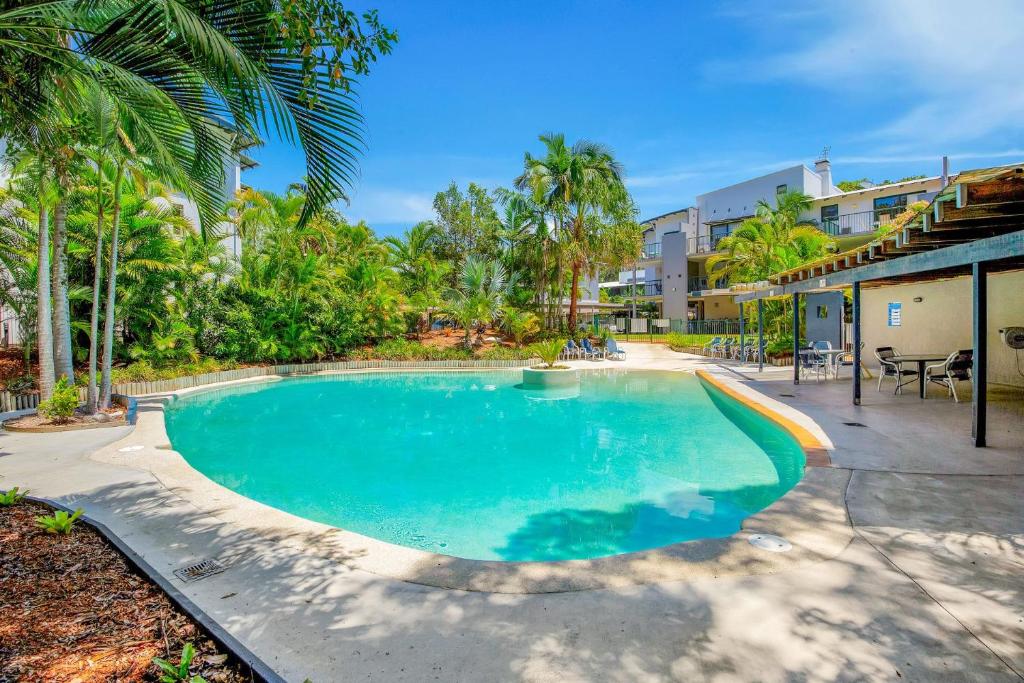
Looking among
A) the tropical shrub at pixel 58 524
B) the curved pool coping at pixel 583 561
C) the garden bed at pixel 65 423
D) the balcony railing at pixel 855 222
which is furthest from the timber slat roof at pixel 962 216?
the balcony railing at pixel 855 222

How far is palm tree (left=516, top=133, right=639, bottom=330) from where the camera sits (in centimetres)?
2206

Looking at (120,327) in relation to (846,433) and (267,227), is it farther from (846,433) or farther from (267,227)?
(846,433)

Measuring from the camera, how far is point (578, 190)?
22047 mm

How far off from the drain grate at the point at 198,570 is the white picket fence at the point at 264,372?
30.4 ft

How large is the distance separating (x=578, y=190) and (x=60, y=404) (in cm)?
A: 1867

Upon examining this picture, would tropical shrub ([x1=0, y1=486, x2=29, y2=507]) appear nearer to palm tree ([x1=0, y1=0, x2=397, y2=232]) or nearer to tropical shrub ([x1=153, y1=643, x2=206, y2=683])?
palm tree ([x1=0, y1=0, x2=397, y2=232])

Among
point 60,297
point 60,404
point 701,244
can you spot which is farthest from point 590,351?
point 701,244

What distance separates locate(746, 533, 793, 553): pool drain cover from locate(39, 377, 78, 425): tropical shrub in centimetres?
1038

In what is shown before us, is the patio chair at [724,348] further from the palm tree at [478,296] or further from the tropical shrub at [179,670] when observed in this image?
the tropical shrub at [179,670]

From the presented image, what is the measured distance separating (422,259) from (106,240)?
1496cm

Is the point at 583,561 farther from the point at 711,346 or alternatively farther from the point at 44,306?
the point at 711,346

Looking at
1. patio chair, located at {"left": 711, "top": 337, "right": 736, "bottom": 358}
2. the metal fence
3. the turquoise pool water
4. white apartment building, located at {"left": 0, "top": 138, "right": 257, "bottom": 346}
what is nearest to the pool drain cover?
the turquoise pool water

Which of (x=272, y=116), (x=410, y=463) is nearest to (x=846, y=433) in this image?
(x=410, y=463)

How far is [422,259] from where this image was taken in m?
25.9
